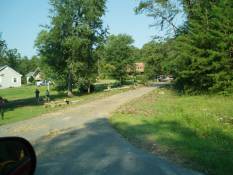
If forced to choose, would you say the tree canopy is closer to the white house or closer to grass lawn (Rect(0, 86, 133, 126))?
grass lawn (Rect(0, 86, 133, 126))

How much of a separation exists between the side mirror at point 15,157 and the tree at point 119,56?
202 ft

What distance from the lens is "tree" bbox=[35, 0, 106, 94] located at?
42.8 m

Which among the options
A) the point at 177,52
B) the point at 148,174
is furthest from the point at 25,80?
the point at 148,174

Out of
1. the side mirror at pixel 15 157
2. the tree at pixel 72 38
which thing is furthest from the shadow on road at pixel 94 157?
the tree at pixel 72 38

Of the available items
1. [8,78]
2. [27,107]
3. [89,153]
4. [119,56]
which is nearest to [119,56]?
[119,56]

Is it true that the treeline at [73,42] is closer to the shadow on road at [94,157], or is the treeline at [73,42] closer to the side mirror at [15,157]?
the shadow on road at [94,157]

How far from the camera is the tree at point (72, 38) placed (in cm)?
4281

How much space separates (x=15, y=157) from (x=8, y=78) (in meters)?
89.9

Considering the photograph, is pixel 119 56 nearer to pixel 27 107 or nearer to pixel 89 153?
pixel 27 107

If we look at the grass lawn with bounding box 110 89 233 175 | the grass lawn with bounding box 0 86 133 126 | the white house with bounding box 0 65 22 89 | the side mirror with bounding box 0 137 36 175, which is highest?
the white house with bounding box 0 65 22 89

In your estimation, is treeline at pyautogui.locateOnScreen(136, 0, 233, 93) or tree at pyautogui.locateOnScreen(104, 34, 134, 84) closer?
treeline at pyautogui.locateOnScreen(136, 0, 233, 93)

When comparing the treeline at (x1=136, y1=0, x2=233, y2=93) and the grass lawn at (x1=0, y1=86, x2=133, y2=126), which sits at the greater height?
the treeline at (x1=136, y1=0, x2=233, y2=93)

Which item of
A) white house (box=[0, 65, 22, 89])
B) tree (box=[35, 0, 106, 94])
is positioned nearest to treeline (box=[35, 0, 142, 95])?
tree (box=[35, 0, 106, 94])

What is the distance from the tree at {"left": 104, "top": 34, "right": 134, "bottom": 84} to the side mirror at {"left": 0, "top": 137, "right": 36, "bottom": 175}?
61.5m
